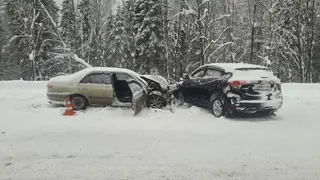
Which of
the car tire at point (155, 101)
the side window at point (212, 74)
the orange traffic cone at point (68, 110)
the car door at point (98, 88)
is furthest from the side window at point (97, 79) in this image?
the side window at point (212, 74)

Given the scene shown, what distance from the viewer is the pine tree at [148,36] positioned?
31047 mm

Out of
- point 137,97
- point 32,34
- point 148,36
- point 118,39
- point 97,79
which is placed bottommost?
point 137,97

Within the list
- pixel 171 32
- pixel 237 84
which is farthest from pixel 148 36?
pixel 237 84

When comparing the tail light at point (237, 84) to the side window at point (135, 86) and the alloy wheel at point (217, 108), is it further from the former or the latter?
the side window at point (135, 86)

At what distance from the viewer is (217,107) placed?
9812mm

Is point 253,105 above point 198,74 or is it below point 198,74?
below

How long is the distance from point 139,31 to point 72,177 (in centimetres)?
2763

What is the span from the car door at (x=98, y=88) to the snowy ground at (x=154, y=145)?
1.20ft

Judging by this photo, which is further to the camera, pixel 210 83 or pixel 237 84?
pixel 210 83

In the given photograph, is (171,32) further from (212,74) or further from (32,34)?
(212,74)

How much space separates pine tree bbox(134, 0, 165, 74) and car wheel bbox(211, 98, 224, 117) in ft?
70.5

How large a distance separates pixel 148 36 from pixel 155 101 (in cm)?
2224

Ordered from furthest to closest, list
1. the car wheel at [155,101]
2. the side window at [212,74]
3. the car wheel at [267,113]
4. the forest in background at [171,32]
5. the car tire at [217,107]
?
the forest in background at [171,32] → the car wheel at [155,101] → the car wheel at [267,113] → the side window at [212,74] → the car tire at [217,107]

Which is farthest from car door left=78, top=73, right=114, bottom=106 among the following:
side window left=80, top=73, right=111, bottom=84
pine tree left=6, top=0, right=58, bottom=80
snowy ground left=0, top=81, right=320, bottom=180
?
pine tree left=6, top=0, right=58, bottom=80
